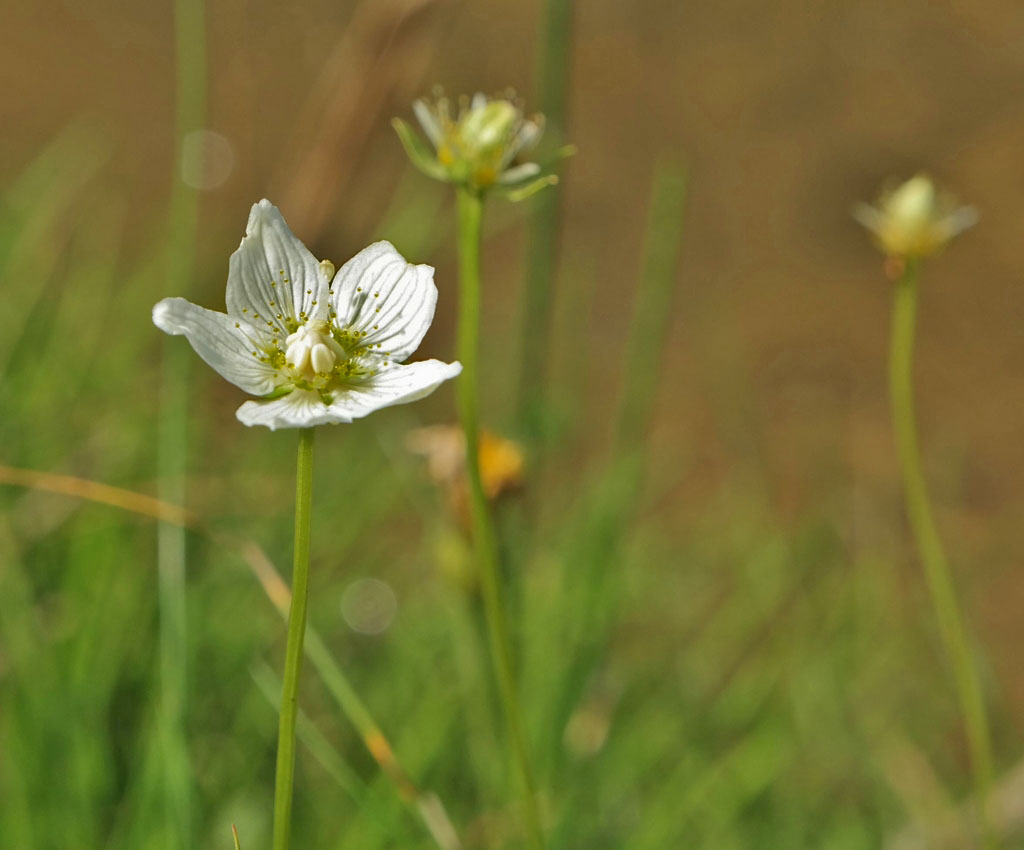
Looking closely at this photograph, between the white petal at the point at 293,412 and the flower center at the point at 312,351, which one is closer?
the white petal at the point at 293,412

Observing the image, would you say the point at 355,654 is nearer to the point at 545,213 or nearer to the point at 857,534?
the point at 545,213

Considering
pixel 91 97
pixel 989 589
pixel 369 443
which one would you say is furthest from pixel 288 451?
pixel 989 589

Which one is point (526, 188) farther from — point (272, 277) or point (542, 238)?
point (542, 238)

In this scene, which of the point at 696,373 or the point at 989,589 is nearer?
the point at 989,589

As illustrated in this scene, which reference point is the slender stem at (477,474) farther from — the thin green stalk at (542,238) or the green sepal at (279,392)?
the thin green stalk at (542,238)

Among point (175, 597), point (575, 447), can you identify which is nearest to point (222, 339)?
point (175, 597)

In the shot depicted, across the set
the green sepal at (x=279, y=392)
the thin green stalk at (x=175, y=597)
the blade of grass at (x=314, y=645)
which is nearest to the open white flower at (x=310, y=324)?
the green sepal at (x=279, y=392)

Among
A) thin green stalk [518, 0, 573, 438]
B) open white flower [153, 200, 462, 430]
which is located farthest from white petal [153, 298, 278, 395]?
thin green stalk [518, 0, 573, 438]
